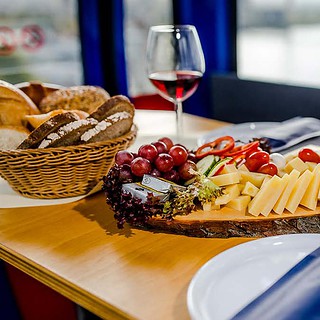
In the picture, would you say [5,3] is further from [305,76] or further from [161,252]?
[161,252]

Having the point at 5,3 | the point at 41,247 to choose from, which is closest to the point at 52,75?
the point at 5,3

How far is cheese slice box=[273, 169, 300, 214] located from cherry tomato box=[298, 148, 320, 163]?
0.12 m

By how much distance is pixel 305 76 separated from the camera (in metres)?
3.61

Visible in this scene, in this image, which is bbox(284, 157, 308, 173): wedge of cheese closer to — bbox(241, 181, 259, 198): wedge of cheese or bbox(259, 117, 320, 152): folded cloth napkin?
bbox(241, 181, 259, 198): wedge of cheese

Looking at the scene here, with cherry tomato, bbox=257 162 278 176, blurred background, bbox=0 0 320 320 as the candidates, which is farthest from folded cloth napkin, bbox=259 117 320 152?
blurred background, bbox=0 0 320 320

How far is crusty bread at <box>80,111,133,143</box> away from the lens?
124 centimetres

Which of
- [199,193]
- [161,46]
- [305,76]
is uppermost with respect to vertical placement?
[161,46]

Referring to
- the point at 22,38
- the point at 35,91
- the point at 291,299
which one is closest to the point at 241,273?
the point at 291,299

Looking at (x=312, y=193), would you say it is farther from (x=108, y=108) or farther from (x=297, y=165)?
(x=108, y=108)

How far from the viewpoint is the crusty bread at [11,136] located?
127 centimetres

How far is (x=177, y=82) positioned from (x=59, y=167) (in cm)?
47

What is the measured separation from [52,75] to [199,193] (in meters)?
→ 2.61

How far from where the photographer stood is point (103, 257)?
3.20ft

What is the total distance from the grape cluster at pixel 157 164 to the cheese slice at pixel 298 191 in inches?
7.9
